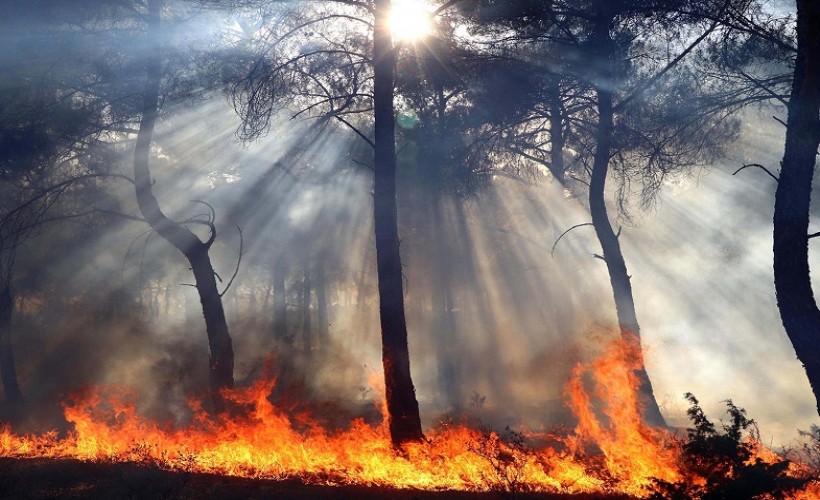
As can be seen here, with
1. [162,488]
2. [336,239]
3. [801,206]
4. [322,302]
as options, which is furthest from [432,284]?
[162,488]

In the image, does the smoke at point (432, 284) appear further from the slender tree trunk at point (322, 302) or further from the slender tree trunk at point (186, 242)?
the slender tree trunk at point (186, 242)

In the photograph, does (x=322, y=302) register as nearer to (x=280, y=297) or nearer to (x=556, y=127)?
(x=280, y=297)

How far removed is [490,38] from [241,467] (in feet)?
27.8

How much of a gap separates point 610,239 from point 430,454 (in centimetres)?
622

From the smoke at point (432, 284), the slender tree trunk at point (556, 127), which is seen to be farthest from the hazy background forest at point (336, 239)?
the slender tree trunk at point (556, 127)

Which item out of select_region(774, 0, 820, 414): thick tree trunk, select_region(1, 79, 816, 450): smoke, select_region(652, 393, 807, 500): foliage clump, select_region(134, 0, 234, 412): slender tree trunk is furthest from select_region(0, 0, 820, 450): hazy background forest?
select_region(652, 393, 807, 500): foliage clump

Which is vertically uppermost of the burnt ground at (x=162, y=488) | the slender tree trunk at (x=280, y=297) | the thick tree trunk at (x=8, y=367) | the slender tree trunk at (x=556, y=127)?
the slender tree trunk at (x=556, y=127)

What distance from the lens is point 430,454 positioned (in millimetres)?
8742

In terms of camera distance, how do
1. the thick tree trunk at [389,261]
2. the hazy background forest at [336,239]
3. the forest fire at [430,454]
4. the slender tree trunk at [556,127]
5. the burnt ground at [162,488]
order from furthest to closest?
the slender tree trunk at [556,127], the hazy background forest at [336,239], the thick tree trunk at [389,261], the forest fire at [430,454], the burnt ground at [162,488]

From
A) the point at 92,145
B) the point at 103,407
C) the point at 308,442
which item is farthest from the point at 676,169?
the point at 103,407

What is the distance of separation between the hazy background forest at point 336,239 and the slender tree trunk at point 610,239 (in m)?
0.90

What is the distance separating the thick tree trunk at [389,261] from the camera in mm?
9797

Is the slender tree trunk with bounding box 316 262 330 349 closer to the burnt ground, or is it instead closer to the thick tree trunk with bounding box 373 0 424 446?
the thick tree trunk with bounding box 373 0 424 446

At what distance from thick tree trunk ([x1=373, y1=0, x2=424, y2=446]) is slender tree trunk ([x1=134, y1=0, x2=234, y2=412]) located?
13.1 feet
